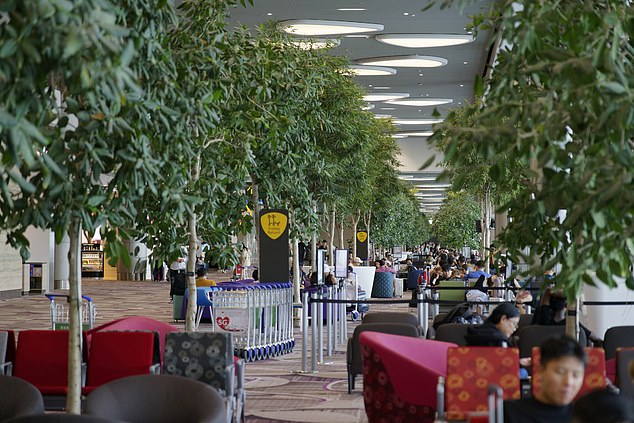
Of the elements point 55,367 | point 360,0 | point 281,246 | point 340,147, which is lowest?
point 55,367

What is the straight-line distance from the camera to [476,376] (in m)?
6.06

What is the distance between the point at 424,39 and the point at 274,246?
12213mm

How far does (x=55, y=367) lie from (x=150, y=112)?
Answer: 3.23 m

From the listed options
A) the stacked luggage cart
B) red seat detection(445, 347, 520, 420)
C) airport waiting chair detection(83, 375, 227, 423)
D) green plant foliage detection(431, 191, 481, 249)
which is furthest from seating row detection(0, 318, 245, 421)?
green plant foliage detection(431, 191, 481, 249)

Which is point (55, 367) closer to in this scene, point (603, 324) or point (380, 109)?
point (603, 324)

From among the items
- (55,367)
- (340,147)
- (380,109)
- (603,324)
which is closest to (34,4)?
(55,367)

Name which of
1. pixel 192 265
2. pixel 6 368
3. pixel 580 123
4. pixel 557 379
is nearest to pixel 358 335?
pixel 192 265

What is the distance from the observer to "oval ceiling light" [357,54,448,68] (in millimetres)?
30848

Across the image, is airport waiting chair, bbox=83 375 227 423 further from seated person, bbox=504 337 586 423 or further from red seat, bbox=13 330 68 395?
red seat, bbox=13 330 68 395

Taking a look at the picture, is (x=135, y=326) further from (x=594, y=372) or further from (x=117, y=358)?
(x=594, y=372)

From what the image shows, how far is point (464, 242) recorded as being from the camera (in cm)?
4562

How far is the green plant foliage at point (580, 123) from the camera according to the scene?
479 cm

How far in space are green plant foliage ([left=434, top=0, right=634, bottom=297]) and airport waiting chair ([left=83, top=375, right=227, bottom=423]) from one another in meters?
1.97

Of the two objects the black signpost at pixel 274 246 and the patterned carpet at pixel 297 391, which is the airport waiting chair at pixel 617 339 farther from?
the black signpost at pixel 274 246
